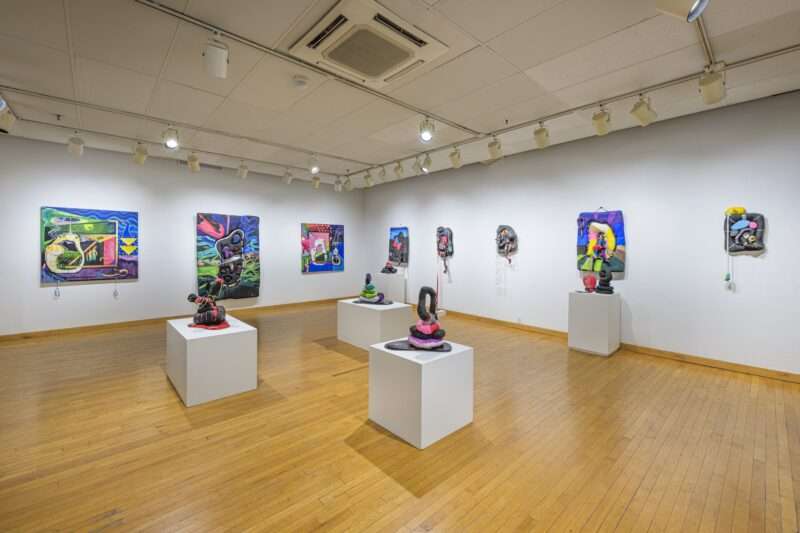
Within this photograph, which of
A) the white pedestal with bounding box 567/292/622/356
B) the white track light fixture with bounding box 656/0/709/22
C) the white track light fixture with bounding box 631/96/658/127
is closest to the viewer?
the white track light fixture with bounding box 656/0/709/22

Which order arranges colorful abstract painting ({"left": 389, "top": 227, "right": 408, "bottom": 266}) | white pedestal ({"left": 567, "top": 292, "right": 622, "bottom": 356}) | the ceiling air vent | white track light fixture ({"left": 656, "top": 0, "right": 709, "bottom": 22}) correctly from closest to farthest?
white track light fixture ({"left": 656, "top": 0, "right": 709, "bottom": 22}) < the ceiling air vent < white pedestal ({"left": 567, "top": 292, "right": 622, "bottom": 356}) < colorful abstract painting ({"left": 389, "top": 227, "right": 408, "bottom": 266})

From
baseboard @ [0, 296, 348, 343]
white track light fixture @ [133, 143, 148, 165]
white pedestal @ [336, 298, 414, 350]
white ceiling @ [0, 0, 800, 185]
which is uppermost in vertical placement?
white ceiling @ [0, 0, 800, 185]

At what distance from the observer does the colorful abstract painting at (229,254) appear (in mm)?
7176

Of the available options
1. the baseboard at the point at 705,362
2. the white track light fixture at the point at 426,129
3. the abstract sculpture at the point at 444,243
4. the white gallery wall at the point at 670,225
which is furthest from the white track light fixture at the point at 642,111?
the abstract sculpture at the point at 444,243

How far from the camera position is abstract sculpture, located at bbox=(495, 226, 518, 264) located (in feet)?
21.1

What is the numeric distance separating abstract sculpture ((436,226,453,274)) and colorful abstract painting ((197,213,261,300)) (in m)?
4.07

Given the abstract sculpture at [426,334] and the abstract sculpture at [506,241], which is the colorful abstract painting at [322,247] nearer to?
the abstract sculpture at [506,241]

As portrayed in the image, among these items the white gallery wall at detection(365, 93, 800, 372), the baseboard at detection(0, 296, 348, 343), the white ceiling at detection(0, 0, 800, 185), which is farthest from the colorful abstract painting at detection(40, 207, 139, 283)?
the white gallery wall at detection(365, 93, 800, 372)

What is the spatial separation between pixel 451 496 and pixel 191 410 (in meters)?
2.41

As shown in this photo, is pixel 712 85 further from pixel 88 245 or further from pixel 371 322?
pixel 88 245

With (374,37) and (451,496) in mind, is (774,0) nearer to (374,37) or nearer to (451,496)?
(374,37)

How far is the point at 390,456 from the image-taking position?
2475mm

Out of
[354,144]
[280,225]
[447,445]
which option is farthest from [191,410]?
[280,225]

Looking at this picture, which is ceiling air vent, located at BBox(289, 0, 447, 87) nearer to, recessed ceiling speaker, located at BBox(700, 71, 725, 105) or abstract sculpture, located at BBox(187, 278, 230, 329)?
recessed ceiling speaker, located at BBox(700, 71, 725, 105)
